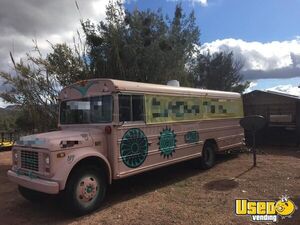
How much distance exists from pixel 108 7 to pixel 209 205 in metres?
9.51

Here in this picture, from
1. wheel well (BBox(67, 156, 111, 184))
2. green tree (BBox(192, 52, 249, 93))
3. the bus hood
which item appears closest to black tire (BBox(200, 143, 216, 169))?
wheel well (BBox(67, 156, 111, 184))

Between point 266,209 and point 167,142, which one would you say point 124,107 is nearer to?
point 167,142

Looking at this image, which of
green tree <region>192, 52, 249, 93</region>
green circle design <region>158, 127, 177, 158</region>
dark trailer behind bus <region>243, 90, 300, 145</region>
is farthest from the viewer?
green tree <region>192, 52, 249, 93</region>

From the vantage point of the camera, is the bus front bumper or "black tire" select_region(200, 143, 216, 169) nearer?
the bus front bumper

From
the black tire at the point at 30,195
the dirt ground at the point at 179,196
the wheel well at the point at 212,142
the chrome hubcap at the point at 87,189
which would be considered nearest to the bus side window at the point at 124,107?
the chrome hubcap at the point at 87,189

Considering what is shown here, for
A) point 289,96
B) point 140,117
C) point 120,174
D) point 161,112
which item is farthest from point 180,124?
point 289,96

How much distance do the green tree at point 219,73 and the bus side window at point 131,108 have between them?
2213 cm

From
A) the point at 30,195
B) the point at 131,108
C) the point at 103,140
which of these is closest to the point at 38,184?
the point at 30,195

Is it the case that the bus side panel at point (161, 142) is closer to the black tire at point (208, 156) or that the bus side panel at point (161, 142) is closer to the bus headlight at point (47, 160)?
the black tire at point (208, 156)

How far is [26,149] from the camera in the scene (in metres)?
5.60

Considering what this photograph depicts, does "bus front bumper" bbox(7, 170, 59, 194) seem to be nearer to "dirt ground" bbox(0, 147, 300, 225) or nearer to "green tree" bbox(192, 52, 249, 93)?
"dirt ground" bbox(0, 147, 300, 225)

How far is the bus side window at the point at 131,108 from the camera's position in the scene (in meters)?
6.04

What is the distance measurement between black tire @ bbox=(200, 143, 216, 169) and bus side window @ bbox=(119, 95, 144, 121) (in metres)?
3.14

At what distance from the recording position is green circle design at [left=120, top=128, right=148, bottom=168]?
608 centimetres
